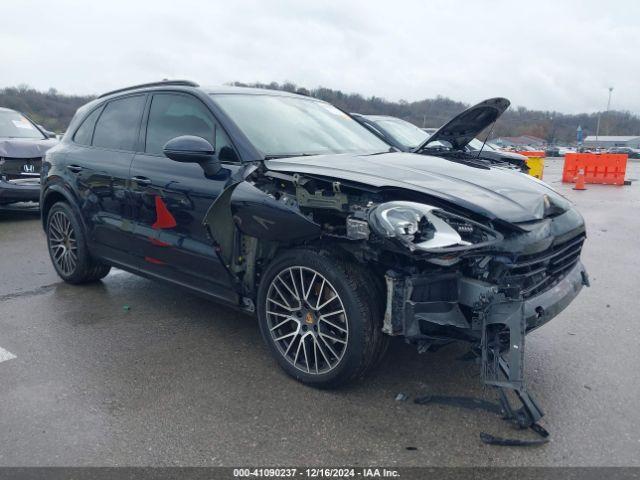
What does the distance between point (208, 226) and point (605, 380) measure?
2.66 m

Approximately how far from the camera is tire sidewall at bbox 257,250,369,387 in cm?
288

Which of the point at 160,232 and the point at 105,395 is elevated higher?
the point at 160,232

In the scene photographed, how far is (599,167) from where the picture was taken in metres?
17.6

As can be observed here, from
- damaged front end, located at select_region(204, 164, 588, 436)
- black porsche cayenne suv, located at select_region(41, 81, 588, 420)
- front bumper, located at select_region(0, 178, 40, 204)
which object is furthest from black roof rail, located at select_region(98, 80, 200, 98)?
front bumper, located at select_region(0, 178, 40, 204)

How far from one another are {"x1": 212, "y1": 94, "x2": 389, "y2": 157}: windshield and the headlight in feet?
3.68

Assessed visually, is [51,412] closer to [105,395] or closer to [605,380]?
[105,395]

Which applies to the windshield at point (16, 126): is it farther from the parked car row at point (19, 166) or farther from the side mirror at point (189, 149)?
the side mirror at point (189, 149)

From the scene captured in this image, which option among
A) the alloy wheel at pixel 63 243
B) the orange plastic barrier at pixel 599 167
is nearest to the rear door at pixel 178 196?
the alloy wheel at pixel 63 243

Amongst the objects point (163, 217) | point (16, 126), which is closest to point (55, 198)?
point (163, 217)

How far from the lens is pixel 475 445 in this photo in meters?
2.67

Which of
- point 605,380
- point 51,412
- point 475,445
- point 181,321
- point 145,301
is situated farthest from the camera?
point 145,301

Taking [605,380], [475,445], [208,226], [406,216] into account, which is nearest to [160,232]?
[208,226]

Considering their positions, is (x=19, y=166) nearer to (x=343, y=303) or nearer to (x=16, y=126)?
(x=16, y=126)

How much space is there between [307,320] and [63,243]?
10.3ft
